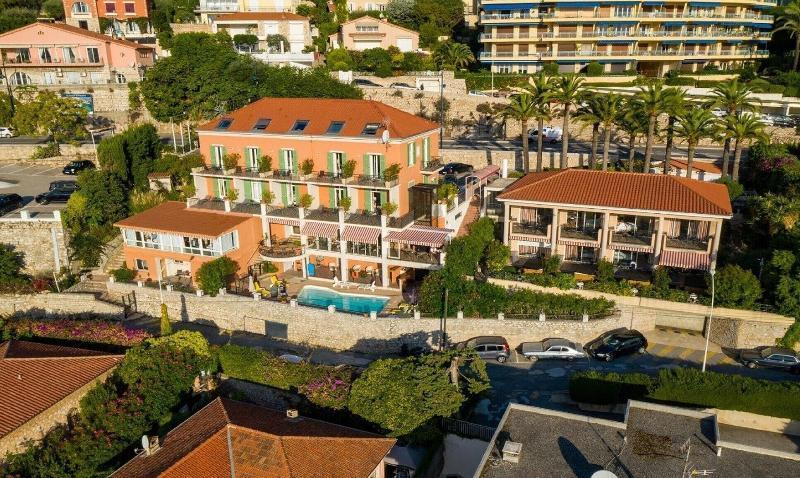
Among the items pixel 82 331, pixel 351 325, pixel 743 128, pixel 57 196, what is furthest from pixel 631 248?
pixel 57 196

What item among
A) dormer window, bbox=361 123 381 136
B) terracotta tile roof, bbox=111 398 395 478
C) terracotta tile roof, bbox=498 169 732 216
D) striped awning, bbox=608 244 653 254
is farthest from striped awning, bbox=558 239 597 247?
terracotta tile roof, bbox=111 398 395 478

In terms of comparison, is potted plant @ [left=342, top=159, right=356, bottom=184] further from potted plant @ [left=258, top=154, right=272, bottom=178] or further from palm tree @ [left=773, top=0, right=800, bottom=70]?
palm tree @ [left=773, top=0, right=800, bottom=70]

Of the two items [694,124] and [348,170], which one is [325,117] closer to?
[348,170]

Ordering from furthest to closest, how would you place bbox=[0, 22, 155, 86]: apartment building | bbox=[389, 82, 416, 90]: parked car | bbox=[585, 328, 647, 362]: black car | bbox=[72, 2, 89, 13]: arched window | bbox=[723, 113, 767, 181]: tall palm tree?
bbox=[72, 2, 89, 13]: arched window → bbox=[0, 22, 155, 86]: apartment building → bbox=[389, 82, 416, 90]: parked car → bbox=[723, 113, 767, 181]: tall palm tree → bbox=[585, 328, 647, 362]: black car

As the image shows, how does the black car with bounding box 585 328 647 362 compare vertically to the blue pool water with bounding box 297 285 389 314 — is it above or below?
below

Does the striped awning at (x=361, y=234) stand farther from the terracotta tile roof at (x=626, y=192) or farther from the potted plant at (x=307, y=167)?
the terracotta tile roof at (x=626, y=192)

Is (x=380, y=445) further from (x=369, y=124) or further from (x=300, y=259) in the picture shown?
(x=369, y=124)

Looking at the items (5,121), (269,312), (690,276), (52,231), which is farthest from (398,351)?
(5,121)
